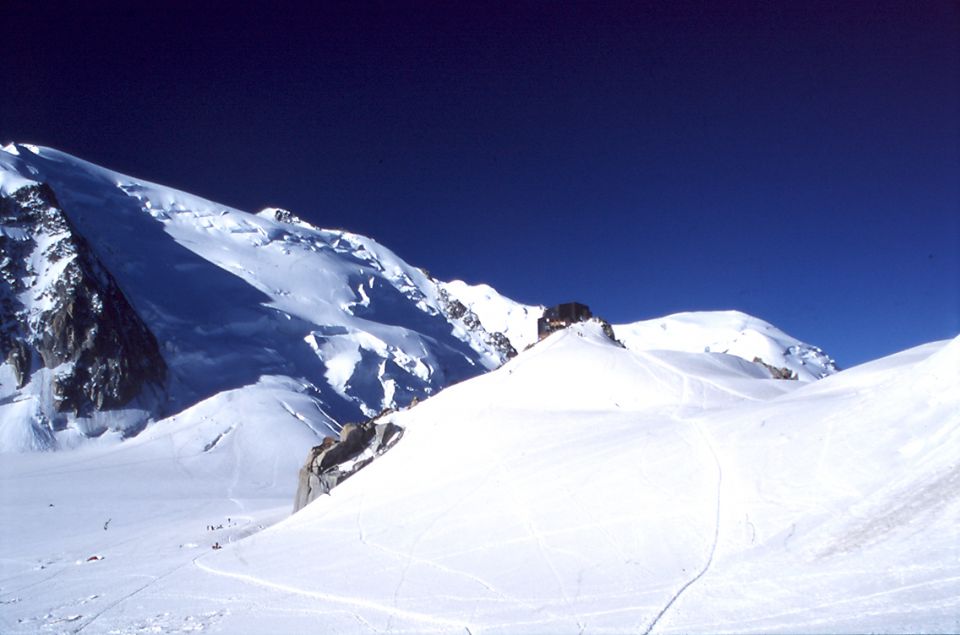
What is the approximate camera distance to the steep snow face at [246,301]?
81.0 m


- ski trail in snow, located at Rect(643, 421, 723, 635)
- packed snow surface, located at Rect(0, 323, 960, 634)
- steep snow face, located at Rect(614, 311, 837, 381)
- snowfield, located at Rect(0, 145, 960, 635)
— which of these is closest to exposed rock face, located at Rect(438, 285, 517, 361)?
steep snow face, located at Rect(614, 311, 837, 381)

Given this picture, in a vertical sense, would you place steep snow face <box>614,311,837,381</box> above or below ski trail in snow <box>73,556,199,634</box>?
above

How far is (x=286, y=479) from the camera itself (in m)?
50.3

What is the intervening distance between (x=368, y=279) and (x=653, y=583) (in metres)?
122

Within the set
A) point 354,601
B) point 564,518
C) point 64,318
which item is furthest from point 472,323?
point 354,601

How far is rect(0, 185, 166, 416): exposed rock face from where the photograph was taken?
63.2m

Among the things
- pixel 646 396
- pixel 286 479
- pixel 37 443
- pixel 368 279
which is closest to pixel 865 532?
pixel 646 396

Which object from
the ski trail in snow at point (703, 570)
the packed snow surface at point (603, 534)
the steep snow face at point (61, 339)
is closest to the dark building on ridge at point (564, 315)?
the packed snow surface at point (603, 534)

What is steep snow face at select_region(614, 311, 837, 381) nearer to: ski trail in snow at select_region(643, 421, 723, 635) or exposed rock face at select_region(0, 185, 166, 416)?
exposed rock face at select_region(0, 185, 166, 416)

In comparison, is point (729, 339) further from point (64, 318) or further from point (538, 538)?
point (538, 538)

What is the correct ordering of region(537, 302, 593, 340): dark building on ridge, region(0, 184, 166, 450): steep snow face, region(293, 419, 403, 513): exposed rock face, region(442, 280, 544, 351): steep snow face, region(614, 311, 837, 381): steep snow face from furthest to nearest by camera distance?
1. region(442, 280, 544, 351): steep snow face
2. region(614, 311, 837, 381): steep snow face
3. region(0, 184, 166, 450): steep snow face
4. region(537, 302, 593, 340): dark building on ridge
5. region(293, 419, 403, 513): exposed rock face

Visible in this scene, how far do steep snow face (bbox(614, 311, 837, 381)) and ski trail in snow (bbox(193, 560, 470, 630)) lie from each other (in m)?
105

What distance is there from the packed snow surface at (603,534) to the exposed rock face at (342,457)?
48.4 inches

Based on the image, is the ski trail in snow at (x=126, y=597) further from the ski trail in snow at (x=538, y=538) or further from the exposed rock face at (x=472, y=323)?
the exposed rock face at (x=472, y=323)
